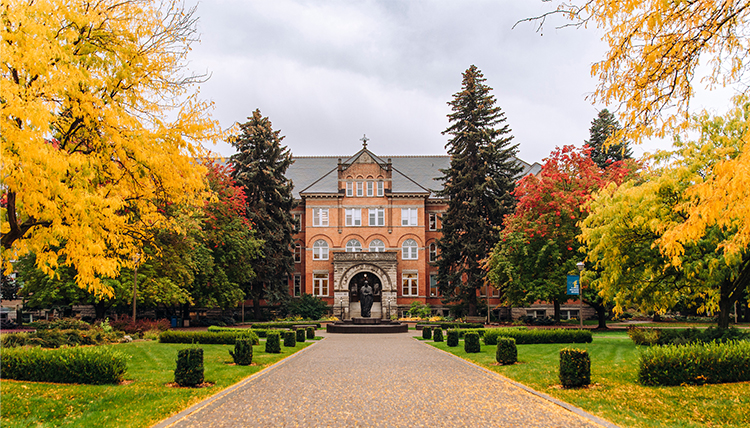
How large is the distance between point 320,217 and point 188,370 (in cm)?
4265

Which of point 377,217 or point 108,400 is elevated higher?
point 377,217

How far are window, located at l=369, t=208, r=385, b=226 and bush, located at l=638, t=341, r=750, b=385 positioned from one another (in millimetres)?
42973

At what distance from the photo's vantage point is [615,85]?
6.68 meters

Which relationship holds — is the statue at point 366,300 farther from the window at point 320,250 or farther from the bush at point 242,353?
the bush at point 242,353

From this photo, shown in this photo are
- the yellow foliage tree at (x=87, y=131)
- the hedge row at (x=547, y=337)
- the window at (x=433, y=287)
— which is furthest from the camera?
the window at (x=433, y=287)

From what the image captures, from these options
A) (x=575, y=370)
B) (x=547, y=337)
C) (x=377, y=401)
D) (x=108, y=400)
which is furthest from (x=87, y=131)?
(x=547, y=337)

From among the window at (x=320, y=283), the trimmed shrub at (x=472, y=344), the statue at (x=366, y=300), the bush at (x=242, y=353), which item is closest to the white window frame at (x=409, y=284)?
the window at (x=320, y=283)

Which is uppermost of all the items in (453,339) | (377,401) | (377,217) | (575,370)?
(377,217)

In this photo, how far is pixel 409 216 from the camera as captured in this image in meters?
53.7

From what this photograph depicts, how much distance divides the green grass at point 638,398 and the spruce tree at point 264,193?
31.0m

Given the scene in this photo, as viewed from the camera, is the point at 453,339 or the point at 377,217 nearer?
the point at 453,339

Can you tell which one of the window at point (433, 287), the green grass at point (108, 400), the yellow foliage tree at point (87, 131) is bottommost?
the green grass at point (108, 400)

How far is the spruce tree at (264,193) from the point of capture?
42.7 meters

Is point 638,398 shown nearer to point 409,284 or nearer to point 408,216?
point 409,284
